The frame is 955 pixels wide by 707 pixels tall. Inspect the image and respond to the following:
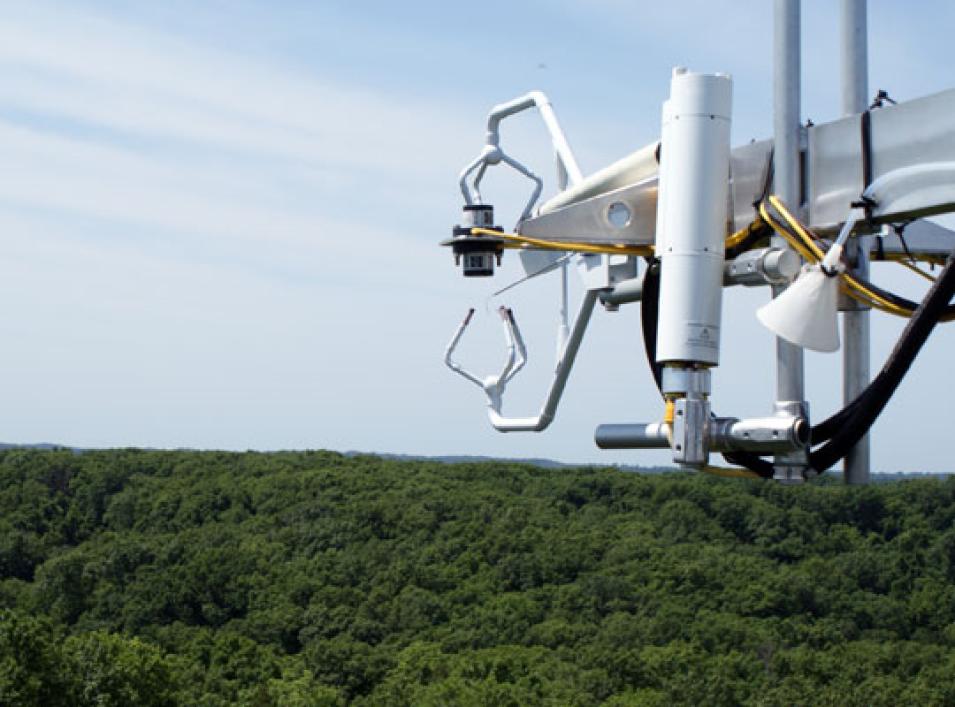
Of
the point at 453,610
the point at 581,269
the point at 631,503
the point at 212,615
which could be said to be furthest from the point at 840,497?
the point at 581,269

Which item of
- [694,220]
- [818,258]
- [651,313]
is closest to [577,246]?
[651,313]

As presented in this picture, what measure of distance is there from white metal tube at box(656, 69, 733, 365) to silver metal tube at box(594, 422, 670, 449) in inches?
11.4

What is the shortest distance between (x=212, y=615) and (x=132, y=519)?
32.5 metres

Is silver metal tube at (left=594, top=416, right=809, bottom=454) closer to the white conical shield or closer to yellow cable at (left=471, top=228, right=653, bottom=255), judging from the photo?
the white conical shield

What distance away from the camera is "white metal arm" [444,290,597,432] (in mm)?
7613

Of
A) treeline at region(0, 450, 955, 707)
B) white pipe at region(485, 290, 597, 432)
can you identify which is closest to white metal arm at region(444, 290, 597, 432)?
white pipe at region(485, 290, 597, 432)

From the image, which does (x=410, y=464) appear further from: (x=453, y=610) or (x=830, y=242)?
(x=830, y=242)

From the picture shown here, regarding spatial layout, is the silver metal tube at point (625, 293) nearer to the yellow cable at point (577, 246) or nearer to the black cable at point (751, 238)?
the yellow cable at point (577, 246)

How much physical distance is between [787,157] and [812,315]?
23.6 inches

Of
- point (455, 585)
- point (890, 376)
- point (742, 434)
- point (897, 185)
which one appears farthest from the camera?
point (455, 585)

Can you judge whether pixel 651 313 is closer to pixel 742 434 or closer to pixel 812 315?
pixel 742 434

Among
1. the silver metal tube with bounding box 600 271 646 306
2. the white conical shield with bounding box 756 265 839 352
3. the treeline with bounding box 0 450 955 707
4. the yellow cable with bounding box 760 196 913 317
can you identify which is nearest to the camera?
the white conical shield with bounding box 756 265 839 352

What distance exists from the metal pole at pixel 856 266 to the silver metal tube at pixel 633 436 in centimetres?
68

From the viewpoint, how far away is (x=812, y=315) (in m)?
6.12
